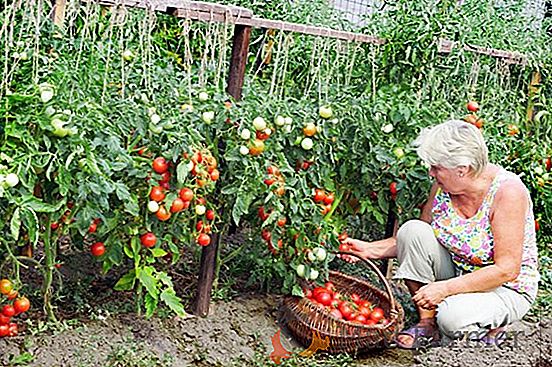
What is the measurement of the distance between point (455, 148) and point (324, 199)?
1.84 feet

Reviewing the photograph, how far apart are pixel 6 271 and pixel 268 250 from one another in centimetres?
104

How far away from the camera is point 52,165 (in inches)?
90.8

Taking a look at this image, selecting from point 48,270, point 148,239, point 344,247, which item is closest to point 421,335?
point 344,247

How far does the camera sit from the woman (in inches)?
109

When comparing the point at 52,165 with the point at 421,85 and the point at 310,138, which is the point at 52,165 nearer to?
the point at 310,138

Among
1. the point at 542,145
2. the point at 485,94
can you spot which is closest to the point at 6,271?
the point at 485,94

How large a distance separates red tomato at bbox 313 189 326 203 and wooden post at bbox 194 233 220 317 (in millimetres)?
396

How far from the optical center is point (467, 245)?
2934mm

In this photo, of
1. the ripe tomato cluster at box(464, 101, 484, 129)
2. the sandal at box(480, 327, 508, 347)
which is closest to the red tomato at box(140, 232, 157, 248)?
the sandal at box(480, 327, 508, 347)

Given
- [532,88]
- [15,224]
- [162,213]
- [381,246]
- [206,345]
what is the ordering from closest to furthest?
[15,224]
[162,213]
[206,345]
[381,246]
[532,88]

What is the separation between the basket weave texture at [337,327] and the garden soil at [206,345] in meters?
0.06

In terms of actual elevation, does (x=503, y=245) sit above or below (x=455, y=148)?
below

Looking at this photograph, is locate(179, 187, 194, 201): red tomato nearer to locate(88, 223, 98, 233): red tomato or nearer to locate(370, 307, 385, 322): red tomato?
locate(88, 223, 98, 233): red tomato

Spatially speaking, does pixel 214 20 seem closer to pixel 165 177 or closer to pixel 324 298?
pixel 165 177
